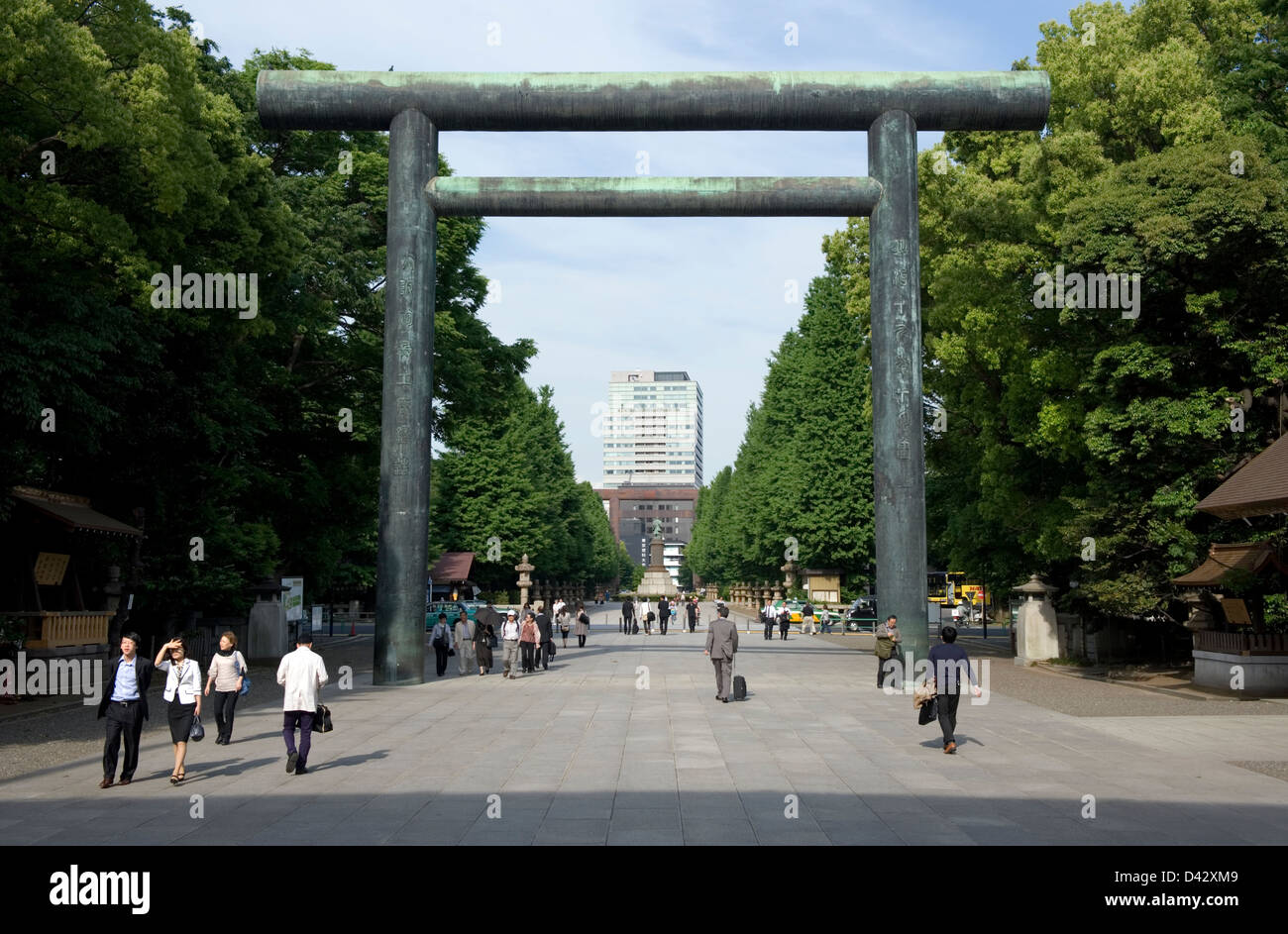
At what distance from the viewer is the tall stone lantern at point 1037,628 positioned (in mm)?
28703

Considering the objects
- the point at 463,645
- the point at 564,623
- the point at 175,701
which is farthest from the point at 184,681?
the point at 564,623

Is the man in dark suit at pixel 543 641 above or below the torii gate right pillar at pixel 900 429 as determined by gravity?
below

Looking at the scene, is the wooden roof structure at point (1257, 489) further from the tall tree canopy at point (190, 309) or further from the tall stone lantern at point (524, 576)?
the tall stone lantern at point (524, 576)

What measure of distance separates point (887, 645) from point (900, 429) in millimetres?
4291

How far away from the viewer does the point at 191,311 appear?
880 inches

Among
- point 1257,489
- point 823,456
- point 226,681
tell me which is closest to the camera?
point 226,681

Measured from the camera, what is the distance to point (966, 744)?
1359 cm

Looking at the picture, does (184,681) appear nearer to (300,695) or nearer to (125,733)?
(125,733)

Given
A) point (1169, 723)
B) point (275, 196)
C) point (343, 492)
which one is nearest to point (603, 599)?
point (343, 492)

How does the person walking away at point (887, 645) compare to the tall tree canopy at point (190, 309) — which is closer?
the tall tree canopy at point (190, 309)

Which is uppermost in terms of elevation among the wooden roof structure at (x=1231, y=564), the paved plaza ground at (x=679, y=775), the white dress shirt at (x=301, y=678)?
the wooden roof structure at (x=1231, y=564)

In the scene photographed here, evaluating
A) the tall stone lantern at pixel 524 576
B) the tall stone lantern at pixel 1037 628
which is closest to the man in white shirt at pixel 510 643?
the tall stone lantern at pixel 1037 628

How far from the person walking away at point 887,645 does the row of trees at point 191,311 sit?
1459 cm

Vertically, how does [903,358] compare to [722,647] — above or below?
above
